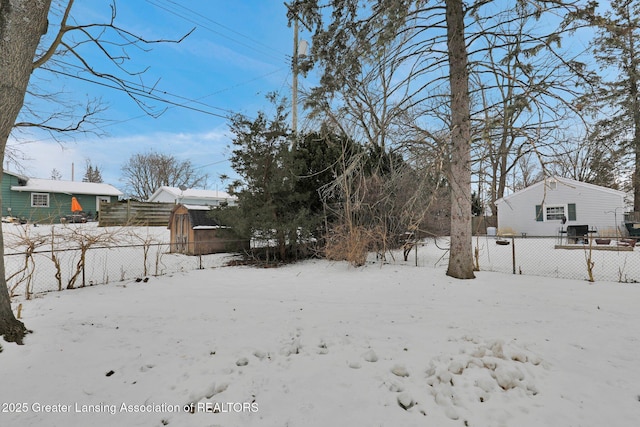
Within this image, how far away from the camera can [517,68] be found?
5.55m

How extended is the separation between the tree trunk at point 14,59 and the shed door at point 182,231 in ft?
24.7

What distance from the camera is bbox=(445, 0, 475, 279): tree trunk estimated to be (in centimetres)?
570

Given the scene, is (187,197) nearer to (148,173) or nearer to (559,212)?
(148,173)

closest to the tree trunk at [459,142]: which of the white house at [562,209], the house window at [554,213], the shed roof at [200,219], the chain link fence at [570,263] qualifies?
the chain link fence at [570,263]

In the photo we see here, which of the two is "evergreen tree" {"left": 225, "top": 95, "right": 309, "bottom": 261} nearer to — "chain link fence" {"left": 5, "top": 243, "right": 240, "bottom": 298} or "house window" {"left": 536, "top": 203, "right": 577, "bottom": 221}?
"chain link fence" {"left": 5, "top": 243, "right": 240, "bottom": 298}

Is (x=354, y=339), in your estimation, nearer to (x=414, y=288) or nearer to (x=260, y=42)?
(x=414, y=288)

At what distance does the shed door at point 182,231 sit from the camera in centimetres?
1025

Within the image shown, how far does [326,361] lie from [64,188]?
89.3 feet

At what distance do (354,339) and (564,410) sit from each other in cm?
172

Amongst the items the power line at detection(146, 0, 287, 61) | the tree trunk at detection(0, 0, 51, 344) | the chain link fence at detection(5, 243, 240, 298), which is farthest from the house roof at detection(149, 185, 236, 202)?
the tree trunk at detection(0, 0, 51, 344)

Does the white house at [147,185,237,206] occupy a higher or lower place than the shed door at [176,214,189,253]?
higher

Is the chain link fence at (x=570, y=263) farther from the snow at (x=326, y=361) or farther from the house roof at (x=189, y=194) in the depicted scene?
the house roof at (x=189, y=194)

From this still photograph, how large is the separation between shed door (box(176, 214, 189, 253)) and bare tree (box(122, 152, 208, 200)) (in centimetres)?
2363

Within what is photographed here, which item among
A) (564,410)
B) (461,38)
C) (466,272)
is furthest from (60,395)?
(461,38)
